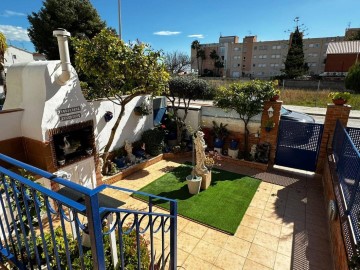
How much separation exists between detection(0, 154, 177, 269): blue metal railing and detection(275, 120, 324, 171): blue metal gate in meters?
5.71

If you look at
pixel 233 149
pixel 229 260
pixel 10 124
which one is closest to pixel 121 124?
pixel 10 124

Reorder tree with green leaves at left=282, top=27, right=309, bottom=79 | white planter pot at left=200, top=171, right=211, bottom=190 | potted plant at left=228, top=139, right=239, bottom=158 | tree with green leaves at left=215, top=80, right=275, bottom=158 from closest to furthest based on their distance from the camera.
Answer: white planter pot at left=200, top=171, right=211, bottom=190, tree with green leaves at left=215, top=80, right=275, bottom=158, potted plant at left=228, top=139, right=239, bottom=158, tree with green leaves at left=282, top=27, right=309, bottom=79

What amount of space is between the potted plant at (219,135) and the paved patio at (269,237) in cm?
269

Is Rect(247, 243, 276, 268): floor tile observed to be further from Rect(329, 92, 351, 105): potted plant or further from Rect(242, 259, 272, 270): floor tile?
Rect(329, 92, 351, 105): potted plant

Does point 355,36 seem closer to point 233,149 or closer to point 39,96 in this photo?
point 233,149

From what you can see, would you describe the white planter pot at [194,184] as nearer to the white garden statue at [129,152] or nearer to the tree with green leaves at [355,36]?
the white garden statue at [129,152]

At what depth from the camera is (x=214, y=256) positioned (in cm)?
452

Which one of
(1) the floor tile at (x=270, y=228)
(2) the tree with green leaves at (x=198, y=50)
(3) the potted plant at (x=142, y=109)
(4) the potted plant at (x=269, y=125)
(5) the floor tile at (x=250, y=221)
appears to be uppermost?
(2) the tree with green leaves at (x=198, y=50)

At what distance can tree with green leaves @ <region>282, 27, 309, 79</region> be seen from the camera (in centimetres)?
3684

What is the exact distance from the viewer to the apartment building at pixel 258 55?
46.9 metres

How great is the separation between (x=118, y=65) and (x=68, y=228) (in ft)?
14.7

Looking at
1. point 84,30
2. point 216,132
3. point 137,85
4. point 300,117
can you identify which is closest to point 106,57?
point 137,85

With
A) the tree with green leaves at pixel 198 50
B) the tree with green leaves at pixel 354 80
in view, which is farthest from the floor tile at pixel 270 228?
the tree with green leaves at pixel 198 50

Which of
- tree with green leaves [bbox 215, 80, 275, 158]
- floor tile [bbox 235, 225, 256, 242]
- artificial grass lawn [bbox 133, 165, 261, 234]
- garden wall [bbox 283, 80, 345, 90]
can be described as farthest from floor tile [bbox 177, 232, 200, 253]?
garden wall [bbox 283, 80, 345, 90]
